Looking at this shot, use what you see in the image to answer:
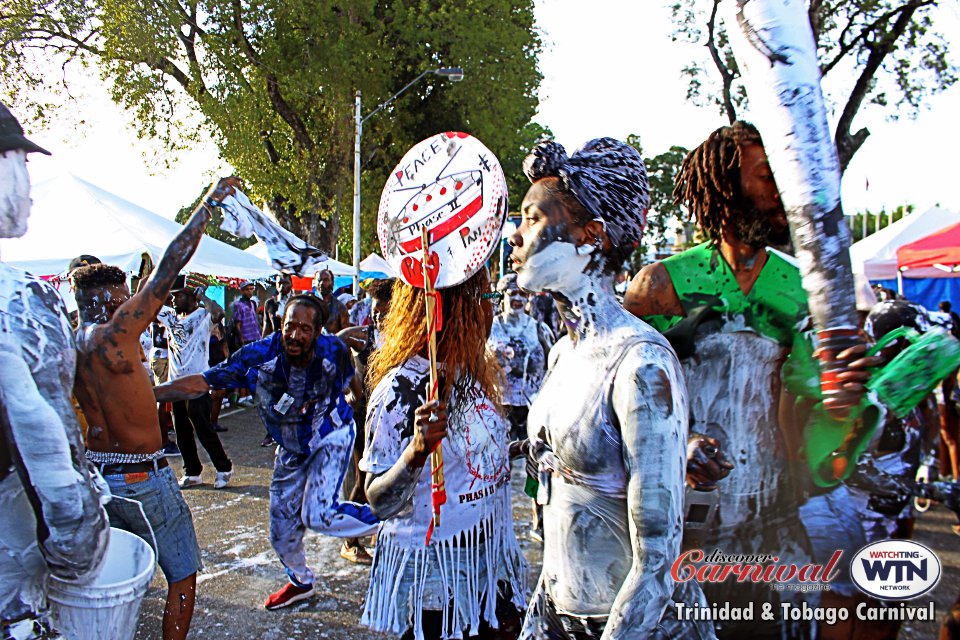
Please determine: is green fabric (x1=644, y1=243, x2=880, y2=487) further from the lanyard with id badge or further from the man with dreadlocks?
the lanyard with id badge

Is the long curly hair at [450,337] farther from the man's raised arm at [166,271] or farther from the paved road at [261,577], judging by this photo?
the paved road at [261,577]

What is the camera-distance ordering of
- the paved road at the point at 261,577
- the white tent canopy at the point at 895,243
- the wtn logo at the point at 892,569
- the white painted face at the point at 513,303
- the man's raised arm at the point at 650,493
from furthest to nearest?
the white tent canopy at the point at 895,243 < the white painted face at the point at 513,303 < the paved road at the point at 261,577 < the wtn logo at the point at 892,569 < the man's raised arm at the point at 650,493

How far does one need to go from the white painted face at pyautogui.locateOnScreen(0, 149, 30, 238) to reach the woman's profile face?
4.66 feet

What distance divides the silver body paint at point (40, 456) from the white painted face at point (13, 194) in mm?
186

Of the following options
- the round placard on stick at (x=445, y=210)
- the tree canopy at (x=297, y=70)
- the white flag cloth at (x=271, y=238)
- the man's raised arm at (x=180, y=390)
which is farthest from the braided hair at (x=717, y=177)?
the tree canopy at (x=297, y=70)

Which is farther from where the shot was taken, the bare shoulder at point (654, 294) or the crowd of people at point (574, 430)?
the bare shoulder at point (654, 294)

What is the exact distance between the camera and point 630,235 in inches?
71.8

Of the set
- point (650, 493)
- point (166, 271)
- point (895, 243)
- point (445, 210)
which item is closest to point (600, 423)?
point (650, 493)

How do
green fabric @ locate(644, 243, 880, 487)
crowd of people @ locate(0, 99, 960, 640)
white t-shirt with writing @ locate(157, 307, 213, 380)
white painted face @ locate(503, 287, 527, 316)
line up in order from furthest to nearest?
white t-shirt with writing @ locate(157, 307, 213, 380)
white painted face @ locate(503, 287, 527, 316)
green fabric @ locate(644, 243, 880, 487)
crowd of people @ locate(0, 99, 960, 640)

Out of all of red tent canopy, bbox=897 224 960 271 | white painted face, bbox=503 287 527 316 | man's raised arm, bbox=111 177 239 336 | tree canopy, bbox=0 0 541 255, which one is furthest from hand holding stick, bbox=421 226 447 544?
tree canopy, bbox=0 0 541 255

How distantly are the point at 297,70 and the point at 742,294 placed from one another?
19058 mm

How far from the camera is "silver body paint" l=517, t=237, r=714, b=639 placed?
1539mm

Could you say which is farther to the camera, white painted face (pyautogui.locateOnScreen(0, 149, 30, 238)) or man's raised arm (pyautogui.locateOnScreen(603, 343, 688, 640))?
white painted face (pyautogui.locateOnScreen(0, 149, 30, 238))

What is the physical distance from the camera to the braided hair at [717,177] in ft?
7.27
